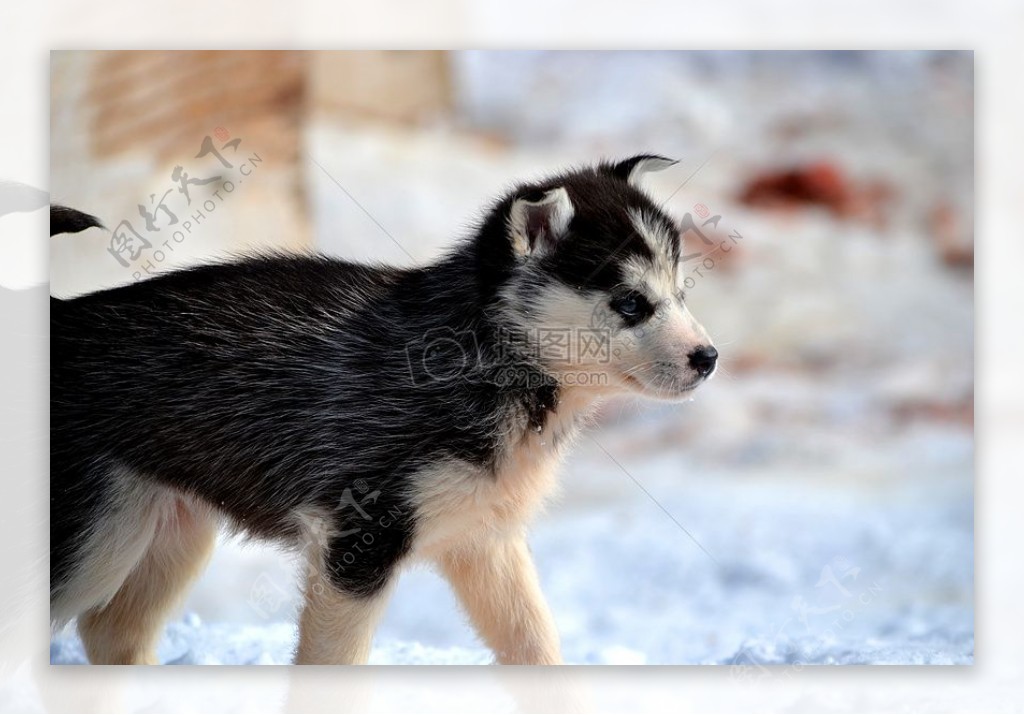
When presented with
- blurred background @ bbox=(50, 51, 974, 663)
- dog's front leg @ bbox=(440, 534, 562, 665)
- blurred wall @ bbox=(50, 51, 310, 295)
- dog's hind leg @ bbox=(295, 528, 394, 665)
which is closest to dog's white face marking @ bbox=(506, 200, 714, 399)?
blurred background @ bbox=(50, 51, 974, 663)

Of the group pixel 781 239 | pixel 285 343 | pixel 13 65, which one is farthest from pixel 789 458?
pixel 13 65

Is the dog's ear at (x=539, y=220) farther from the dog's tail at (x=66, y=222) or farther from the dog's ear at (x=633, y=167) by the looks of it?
the dog's tail at (x=66, y=222)

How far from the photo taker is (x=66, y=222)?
3.62m

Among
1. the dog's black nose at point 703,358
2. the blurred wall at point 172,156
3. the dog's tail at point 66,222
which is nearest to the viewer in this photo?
the dog's black nose at point 703,358

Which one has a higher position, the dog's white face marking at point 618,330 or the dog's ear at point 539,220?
the dog's ear at point 539,220

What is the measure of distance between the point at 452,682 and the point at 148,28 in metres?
2.07

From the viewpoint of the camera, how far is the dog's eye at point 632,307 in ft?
9.98

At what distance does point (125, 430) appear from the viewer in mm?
3246

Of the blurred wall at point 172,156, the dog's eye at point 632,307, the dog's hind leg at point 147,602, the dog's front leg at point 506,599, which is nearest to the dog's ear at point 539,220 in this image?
the dog's eye at point 632,307

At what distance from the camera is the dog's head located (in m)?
3.02

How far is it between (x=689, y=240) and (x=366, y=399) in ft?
5.25

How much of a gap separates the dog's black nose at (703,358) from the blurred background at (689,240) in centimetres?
57

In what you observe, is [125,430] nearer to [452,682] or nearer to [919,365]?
[452,682]

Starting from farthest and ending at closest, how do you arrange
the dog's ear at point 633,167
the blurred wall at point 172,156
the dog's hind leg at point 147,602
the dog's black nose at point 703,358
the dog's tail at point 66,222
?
the blurred wall at point 172,156 < the dog's tail at point 66,222 < the dog's hind leg at point 147,602 < the dog's ear at point 633,167 < the dog's black nose at point 703,358
